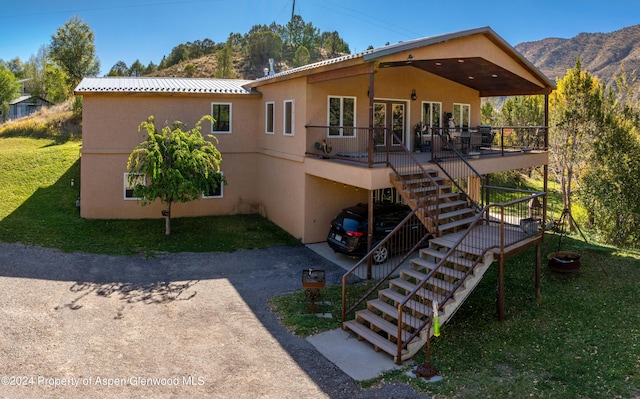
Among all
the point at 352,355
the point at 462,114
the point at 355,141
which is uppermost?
the point at 462,114

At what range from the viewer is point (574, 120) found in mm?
22188

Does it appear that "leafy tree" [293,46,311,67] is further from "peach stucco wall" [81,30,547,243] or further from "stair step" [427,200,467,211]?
"stair step" [427,200,467,211]

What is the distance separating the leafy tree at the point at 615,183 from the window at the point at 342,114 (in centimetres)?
1103

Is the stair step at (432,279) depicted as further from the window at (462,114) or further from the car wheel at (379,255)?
the window at (462,114)

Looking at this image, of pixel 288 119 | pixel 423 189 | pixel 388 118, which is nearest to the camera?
pixel 423 189

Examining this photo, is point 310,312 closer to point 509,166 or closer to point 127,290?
point 127,290

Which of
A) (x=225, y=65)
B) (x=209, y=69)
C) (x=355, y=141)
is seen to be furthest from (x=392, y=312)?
(x=209, y=69)

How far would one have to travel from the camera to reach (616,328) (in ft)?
28.8

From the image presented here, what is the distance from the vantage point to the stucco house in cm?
1168

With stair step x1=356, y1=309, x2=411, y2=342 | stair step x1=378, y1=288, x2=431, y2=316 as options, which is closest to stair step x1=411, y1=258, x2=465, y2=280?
stair step x1=378, y1=288, x2=431, y2=316

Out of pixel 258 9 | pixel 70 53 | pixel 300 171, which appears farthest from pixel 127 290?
pixel 258 9

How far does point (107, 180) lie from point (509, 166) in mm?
14473

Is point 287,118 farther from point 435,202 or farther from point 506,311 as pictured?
point 506,311

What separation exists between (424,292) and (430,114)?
10670mm
